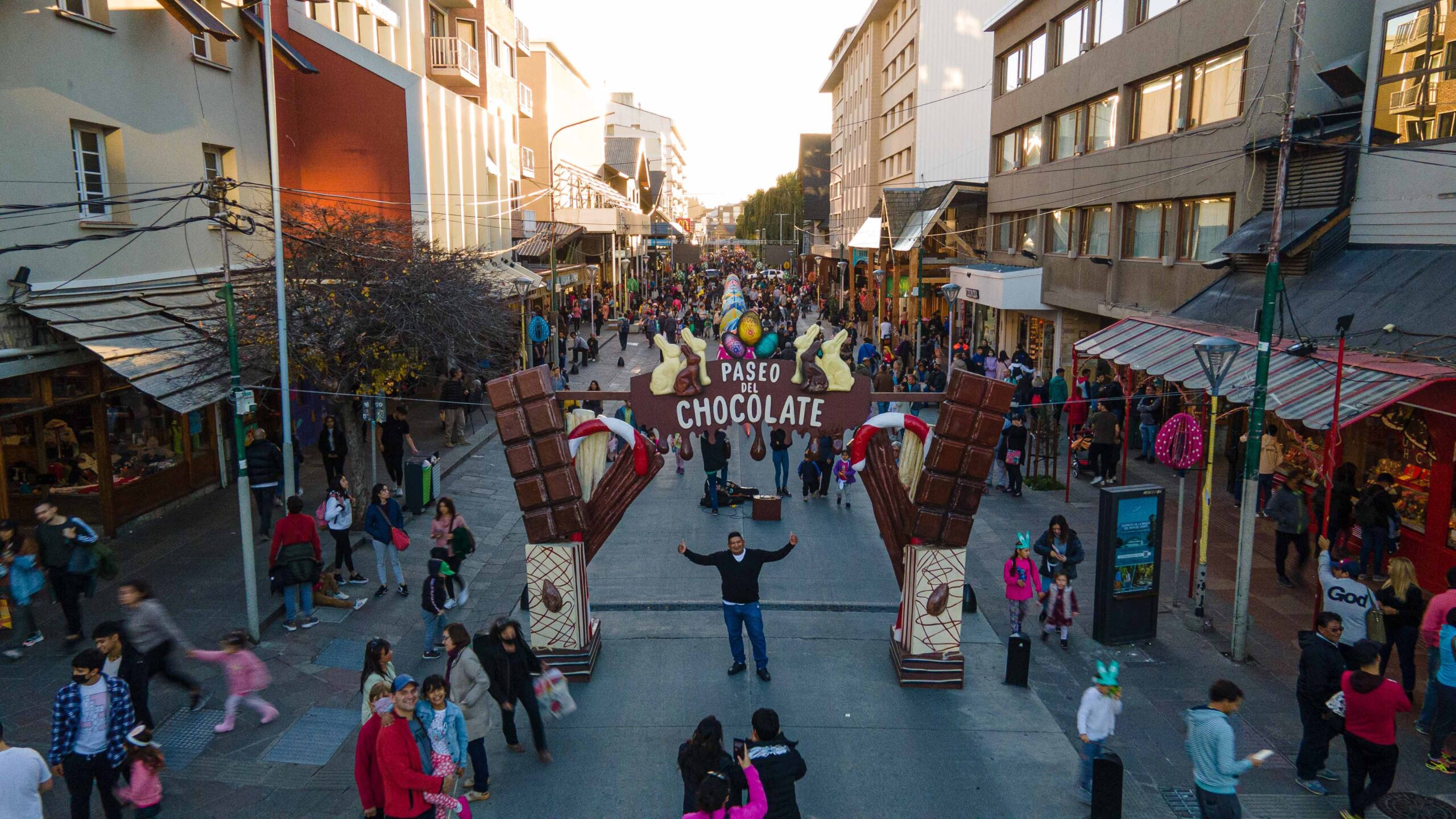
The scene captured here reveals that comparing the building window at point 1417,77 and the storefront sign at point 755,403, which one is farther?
the building window at point 1417,77

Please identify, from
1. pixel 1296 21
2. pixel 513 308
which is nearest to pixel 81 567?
pixel 513 308

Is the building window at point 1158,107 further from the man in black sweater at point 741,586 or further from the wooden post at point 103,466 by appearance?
the wooden post at point 103,466

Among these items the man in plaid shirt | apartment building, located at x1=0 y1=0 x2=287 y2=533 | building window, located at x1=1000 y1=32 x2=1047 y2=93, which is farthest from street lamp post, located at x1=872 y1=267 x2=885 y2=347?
the man in plaid shirt

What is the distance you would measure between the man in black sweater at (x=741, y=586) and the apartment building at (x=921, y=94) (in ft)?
95.5

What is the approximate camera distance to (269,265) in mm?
14102

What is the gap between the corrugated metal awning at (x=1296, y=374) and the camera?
381 inches

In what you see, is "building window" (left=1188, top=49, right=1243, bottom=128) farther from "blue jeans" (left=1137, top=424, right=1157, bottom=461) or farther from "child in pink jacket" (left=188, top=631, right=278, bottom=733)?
"child in pink jacket" (left=188, top=631, right=278, bottom=733)

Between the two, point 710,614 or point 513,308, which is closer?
point 710,614

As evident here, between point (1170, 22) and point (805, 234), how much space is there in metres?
64.6

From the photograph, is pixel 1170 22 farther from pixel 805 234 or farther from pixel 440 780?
pixel 805 234

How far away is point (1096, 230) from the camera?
22.4m

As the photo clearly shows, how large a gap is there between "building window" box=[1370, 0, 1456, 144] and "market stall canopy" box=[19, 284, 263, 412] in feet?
52.0

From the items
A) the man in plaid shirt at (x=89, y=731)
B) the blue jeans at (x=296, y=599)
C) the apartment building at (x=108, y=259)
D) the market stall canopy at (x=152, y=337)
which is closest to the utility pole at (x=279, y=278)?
the apartment building at (x=108, y=259)

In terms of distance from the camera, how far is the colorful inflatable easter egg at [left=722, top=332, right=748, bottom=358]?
361 inches
